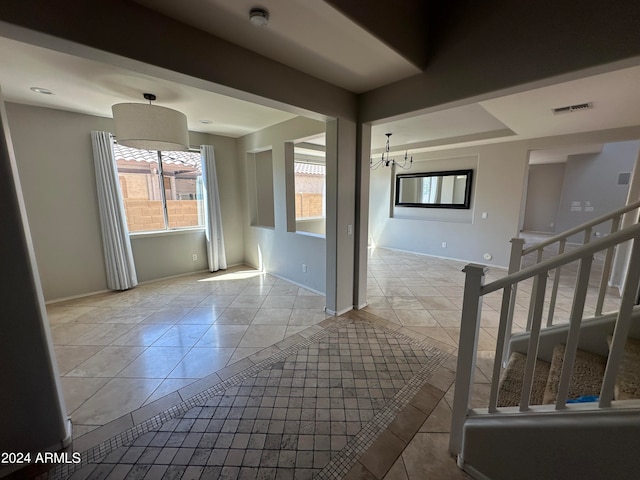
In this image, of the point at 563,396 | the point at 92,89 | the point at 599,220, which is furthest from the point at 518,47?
the point at 92,89

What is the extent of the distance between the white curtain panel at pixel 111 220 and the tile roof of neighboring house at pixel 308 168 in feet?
11.7

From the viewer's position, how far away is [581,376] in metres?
1.55

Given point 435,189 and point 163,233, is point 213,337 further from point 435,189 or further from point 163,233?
point 435,189

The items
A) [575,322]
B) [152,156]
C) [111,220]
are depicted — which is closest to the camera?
[575,322]

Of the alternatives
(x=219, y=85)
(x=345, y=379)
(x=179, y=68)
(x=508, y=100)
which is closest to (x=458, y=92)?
(x=508, y=100)

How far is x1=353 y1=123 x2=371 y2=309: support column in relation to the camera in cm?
303

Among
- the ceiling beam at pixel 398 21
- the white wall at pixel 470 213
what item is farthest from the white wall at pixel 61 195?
the white wall at pixel 470 213

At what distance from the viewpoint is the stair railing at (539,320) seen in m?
0.97

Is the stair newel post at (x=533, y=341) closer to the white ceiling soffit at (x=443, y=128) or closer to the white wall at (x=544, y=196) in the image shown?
the white ceiling soffit at (x=443, y=128)

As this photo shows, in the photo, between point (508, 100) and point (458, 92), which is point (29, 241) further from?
point (508, 100)

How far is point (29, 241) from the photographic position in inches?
54.6

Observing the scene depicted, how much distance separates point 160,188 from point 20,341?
360 cm

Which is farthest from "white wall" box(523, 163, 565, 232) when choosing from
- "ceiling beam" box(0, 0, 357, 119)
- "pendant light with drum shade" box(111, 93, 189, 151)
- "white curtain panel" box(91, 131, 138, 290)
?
"white curtain panel" box(91, 131, 138, 290)

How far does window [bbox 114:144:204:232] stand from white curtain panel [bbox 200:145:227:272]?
9.6 inches
